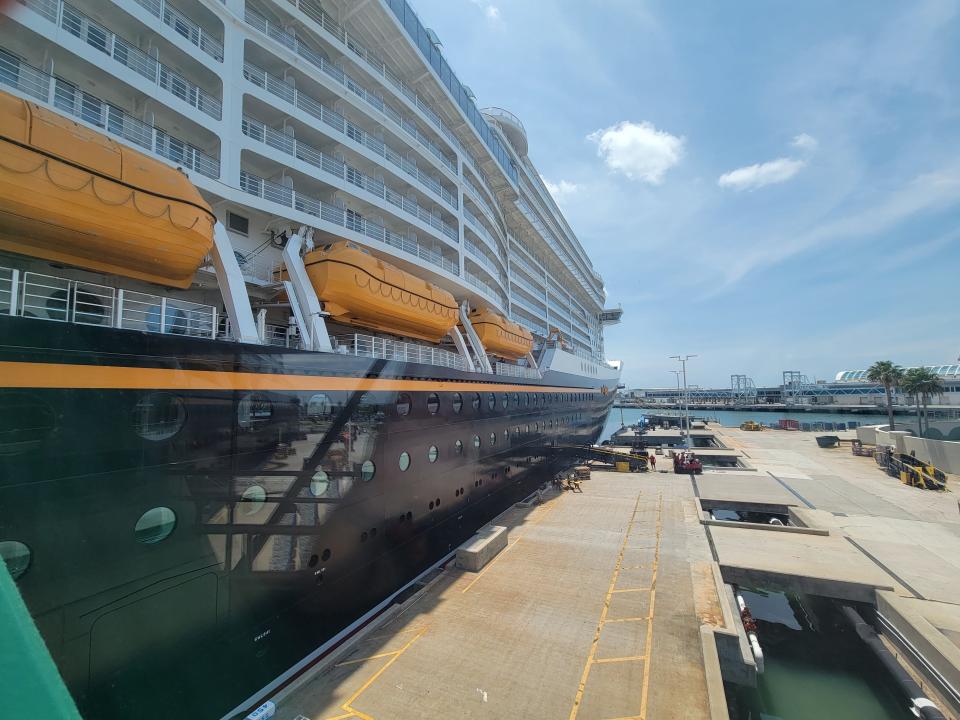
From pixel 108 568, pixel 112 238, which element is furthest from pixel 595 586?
pixel 112 238

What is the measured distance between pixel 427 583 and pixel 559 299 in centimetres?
2452

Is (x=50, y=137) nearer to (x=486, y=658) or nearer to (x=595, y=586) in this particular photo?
(x=486, y=658)

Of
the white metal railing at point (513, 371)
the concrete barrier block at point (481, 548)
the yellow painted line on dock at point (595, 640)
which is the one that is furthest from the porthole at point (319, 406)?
the white metal railing at point (513, 371)

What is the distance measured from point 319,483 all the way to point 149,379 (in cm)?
272

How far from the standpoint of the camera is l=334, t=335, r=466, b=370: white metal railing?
Answer: 8.63 m

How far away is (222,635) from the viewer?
5.18 metres

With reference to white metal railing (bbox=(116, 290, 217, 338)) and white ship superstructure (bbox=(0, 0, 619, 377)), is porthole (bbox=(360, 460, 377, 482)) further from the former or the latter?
white metal railing (bbox=(116, 290, 217, 338))

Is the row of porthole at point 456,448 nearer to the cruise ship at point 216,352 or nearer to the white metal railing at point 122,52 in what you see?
the cruise ship at point 216,352

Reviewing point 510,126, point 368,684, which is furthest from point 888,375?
point 368,684

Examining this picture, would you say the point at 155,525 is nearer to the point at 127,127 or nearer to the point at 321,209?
the point at 127,127

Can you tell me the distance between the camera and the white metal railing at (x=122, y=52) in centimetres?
608

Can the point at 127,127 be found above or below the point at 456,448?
above

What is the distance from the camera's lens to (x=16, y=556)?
3.83 meters

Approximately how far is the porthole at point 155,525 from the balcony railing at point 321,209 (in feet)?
19.6
